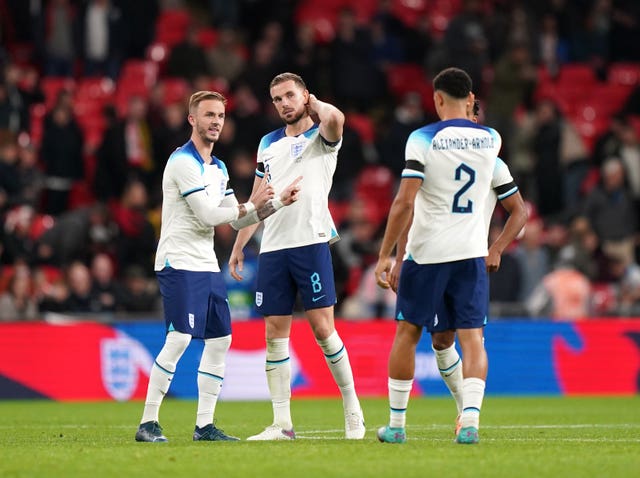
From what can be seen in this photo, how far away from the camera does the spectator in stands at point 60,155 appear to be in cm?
2073

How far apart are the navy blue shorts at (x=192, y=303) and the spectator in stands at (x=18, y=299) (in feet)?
26.4

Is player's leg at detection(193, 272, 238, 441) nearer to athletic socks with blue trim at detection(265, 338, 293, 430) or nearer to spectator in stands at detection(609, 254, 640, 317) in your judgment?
athletic socks with blue trim at detection(265, 338, 293, 430)

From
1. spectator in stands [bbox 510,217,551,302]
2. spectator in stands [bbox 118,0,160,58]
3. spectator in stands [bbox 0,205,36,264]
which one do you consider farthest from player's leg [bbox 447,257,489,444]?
spectator in stands [bbox 118,0,160,58]

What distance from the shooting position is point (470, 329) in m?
9.52

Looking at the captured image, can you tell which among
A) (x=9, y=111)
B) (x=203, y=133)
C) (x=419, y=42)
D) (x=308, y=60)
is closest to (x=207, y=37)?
(x=308, y=60)

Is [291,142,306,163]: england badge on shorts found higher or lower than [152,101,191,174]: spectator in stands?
lower

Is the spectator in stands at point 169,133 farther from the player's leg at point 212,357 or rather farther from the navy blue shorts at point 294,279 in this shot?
the player's leg at point 212,357

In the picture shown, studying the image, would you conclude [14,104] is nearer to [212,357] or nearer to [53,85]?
[53,85]

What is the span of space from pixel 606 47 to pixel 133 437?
17792 millimetres

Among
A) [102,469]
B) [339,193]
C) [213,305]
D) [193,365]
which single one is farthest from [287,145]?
[339,193]

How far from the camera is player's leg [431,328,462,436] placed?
10414 mm

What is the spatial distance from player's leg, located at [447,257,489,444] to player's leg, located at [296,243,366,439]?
1.23 m

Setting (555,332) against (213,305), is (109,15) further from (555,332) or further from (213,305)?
(213,305)

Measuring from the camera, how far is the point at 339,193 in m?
22.5
